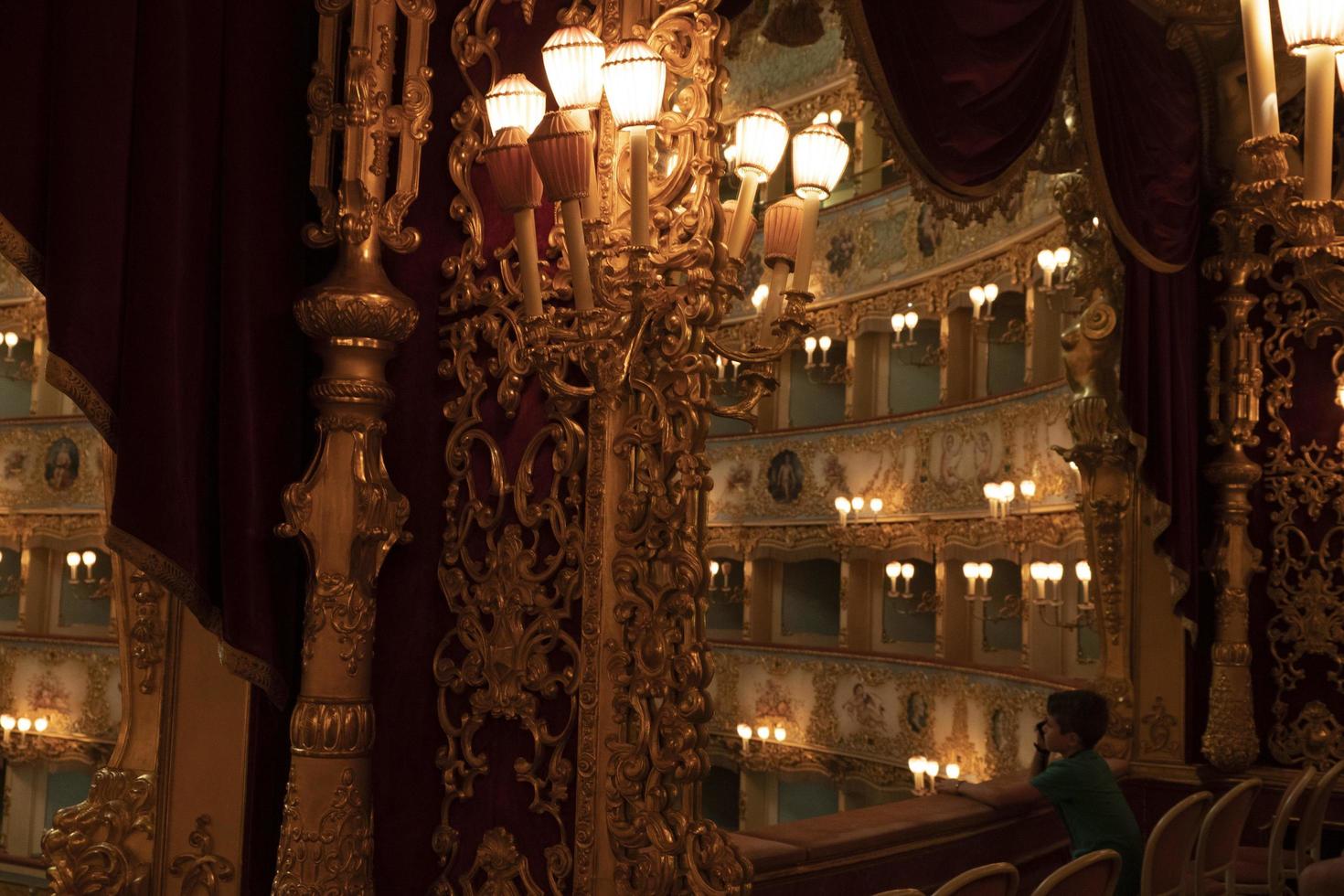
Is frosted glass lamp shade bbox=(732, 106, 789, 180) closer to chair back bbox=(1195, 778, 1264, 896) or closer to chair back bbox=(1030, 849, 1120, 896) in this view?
chair back bbox=(1030, 849, 1120, 896)

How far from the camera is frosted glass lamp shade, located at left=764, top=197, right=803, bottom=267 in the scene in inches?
132

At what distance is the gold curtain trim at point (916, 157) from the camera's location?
3.78 metres

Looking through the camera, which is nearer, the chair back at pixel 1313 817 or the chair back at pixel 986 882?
the chair back at pixel 986 882

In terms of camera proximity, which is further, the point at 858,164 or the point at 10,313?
the point at 10,313

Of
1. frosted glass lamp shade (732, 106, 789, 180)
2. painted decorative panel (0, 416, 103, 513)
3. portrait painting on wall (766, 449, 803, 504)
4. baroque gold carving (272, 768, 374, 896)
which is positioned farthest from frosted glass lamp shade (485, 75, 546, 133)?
painted decorative panel (0, 416, 103, 513)

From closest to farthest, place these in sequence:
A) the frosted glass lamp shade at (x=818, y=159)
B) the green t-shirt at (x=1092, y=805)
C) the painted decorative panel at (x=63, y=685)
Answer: the frosted glass lamp shade at (x=818, y=159), the green t-shirt at (x=1092, y=805), the painted decorative panel at (x=63, y=685)

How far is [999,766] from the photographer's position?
11.4 metres

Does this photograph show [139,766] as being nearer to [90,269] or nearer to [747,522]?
[90,269]

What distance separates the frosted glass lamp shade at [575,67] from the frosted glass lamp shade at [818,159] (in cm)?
70

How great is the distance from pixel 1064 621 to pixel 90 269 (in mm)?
9782

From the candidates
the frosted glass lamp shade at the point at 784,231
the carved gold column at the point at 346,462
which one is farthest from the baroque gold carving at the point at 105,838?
the frosted glass lamp shade at the point at 784,231

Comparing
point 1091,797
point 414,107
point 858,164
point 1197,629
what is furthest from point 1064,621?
point 414,107

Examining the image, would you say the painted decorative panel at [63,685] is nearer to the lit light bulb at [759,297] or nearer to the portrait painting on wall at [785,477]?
the portrait painting on wall at [785,477]

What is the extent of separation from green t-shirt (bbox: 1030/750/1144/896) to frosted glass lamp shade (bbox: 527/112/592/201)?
263 cm
